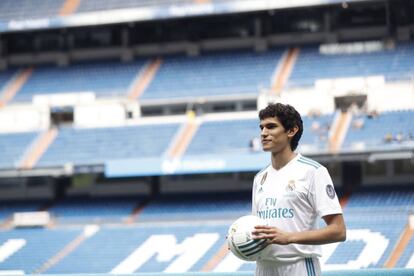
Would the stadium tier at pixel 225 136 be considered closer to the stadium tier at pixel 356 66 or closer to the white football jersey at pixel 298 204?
the stadium tier at pixel 356 66

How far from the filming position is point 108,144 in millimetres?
29094

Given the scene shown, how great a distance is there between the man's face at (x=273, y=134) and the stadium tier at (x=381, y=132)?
20.6 meters

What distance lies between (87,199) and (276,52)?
27.0 ft

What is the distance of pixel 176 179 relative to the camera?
30016mm

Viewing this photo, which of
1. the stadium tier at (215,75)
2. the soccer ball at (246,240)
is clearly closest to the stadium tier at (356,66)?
the stadium tier at (215,75)

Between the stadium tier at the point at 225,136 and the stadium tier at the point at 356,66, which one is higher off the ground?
the stadium tier at the point at 356,66

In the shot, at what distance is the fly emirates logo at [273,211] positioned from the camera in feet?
17.5

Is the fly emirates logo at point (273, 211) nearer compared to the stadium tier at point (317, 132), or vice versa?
the fly emirates logo at point (273, 211)

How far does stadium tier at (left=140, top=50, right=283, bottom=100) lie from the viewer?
2953cm

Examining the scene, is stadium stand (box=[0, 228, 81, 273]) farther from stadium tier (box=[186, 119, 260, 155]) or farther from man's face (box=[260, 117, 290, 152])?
man's face (box=[260, 117, 290, 152])

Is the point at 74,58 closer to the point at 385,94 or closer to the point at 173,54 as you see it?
the point at 173,54

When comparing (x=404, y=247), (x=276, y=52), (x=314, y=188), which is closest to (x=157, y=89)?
(x=276, y=52)

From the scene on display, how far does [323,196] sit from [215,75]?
2523cm

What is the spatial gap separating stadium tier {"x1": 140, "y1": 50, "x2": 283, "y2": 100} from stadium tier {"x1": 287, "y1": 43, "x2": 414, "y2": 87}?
1.06 metres
